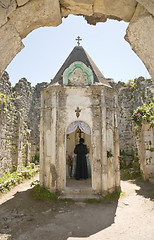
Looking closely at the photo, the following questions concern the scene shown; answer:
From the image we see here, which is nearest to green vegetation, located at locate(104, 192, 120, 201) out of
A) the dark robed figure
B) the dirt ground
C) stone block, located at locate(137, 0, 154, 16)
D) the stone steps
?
the dirt ground

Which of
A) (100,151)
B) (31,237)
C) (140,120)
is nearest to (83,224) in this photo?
(31,237)

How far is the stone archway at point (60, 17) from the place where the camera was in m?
1.94

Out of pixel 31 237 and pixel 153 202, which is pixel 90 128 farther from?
pixel 31 237

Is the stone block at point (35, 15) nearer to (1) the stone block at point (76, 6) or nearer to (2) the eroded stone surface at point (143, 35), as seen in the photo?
(1) the stone block at point (76, 6)

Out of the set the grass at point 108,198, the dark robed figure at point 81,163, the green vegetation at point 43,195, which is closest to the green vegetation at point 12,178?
the green vegetation at point 43,195

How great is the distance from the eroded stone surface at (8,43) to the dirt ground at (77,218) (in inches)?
163

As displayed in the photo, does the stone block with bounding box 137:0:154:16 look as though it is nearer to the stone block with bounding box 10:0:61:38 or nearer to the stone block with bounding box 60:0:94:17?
the stone block with bounding box 60:0:94:17

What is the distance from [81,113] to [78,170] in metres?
3.48

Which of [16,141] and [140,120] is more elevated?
[140,120]

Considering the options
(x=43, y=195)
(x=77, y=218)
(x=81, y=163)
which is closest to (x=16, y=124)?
(x=81, y=163)

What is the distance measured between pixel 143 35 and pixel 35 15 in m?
1.27

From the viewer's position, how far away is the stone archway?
1937mm

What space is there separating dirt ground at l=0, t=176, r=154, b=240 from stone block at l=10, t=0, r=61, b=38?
176 inches

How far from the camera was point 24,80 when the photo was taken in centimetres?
1399
